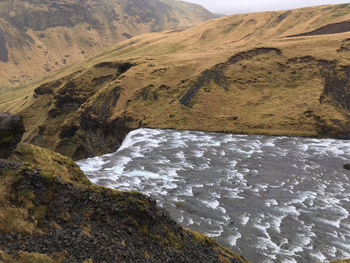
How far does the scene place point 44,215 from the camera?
7.61m

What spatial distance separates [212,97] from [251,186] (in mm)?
25940

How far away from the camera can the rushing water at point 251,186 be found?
1524 centimetres

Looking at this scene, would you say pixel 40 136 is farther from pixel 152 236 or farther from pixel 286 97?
pixel 152 236

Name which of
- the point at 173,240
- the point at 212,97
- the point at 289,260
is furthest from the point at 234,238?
the point at 212,97

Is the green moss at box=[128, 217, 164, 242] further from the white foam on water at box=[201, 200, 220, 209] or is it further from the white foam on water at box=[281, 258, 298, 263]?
the white foam on water at box=[201, 200, 220, 209]

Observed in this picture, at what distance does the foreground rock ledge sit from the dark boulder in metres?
1.90

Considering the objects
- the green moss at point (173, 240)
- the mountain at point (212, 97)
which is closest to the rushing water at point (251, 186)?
the mountain at point (212, 97)

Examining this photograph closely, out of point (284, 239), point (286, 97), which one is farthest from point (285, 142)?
point (284, 239)

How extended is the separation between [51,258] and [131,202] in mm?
3162

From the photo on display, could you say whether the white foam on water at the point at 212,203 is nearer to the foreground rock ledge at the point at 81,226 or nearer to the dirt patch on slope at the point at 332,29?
the foreground rock ledge at the point at 81,226

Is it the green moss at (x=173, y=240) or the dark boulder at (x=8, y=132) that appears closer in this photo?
the green moss at (x=173, y=240)

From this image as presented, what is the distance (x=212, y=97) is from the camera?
46562 millimetres

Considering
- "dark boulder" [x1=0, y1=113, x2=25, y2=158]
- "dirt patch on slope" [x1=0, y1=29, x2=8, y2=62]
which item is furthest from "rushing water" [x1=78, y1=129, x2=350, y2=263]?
"dirt patch on slope" [x1=0, y1=29, x2=8, y2=62]

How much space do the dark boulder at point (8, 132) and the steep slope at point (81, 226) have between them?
1.92 metres
